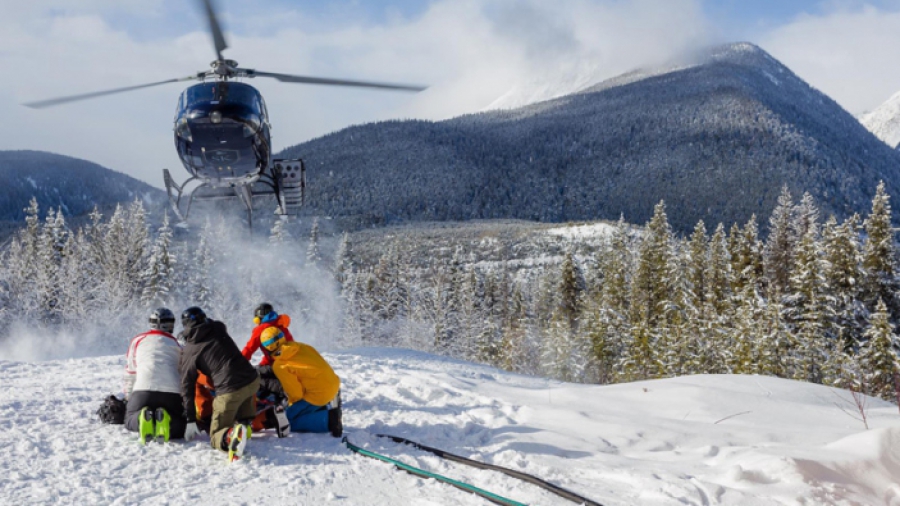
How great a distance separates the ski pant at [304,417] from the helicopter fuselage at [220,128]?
5899mm

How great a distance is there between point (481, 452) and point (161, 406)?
141 inches

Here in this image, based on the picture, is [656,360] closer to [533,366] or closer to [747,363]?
[747,363]

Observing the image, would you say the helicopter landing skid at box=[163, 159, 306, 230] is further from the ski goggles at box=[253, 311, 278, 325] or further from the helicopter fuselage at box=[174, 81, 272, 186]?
the ski goggles at box=[253, 311, 278, 325]

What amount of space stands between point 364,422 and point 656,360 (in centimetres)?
3108

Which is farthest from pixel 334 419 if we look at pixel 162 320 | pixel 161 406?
pixel 162 320

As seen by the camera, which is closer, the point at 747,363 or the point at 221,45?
the point at 221,45

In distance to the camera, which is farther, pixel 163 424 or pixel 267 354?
pixel 267 354

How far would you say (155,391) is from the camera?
636 centimetres

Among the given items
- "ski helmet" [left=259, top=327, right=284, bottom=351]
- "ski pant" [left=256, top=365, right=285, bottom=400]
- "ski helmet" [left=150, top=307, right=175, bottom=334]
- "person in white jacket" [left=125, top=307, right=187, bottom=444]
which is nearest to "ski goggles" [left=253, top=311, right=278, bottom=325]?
"ski helmet" [left=259, top=327, right=284, bottom=351]

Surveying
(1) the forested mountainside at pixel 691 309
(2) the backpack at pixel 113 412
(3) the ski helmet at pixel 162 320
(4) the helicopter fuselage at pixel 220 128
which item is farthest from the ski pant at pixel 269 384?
(1) the forested mountainside at pixel 691 309

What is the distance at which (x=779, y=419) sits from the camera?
9.51 metres

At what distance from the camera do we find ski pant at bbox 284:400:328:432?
7.15 m

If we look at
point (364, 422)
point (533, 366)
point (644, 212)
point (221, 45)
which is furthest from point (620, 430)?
point (644, 212)

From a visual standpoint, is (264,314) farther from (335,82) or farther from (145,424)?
(335,82)
